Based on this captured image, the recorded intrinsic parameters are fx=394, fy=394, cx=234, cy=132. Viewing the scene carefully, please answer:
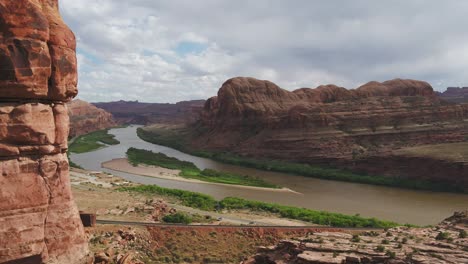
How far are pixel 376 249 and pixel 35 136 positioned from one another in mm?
16280

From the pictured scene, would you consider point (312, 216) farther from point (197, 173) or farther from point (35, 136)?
point (197, 173)

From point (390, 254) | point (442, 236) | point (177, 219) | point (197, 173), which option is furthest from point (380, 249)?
point (197, 173)

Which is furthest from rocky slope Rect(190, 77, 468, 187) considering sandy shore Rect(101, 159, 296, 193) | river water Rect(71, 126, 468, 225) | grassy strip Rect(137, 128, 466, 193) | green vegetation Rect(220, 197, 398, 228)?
green vegetation Rect(220, 197, 398, 228)

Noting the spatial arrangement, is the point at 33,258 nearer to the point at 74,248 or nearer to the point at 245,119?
the point at 74,248

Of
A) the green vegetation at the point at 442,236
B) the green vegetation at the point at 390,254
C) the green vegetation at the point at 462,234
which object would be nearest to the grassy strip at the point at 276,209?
the green vegetation at the point at 462,234

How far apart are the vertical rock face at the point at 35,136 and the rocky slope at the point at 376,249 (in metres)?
10.2

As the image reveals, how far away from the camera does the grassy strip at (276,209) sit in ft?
134

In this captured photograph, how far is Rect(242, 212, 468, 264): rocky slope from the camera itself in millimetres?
17984

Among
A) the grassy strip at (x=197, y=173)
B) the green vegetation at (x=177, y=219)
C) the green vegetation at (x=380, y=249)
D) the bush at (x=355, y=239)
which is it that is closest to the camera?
the green vegetation at (x=380, y=249)

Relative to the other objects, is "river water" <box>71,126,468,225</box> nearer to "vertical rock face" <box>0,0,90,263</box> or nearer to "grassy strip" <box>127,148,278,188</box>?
"grassy strip" <box>127,148,278,188</box>

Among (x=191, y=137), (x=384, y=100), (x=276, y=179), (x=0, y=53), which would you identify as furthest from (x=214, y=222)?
(x=191, y=137)

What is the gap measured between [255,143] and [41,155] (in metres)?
82.0

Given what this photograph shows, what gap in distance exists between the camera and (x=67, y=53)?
17.4 metres

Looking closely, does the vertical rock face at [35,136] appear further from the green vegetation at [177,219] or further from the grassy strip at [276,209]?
the grassy strip at [276,209]
